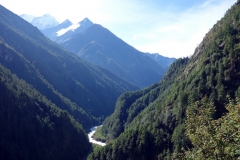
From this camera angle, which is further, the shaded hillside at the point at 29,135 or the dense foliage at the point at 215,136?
the shaded hillside at the point at 29,135

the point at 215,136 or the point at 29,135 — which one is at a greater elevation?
the point at 215,136

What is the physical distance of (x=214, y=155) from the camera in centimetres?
1867

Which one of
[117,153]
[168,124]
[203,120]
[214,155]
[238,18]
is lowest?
[117,153]

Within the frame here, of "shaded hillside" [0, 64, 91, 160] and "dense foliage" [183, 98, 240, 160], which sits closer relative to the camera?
"dense foliage" [183, 98, 240, 160]

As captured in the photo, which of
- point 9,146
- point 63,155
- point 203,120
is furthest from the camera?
point 63,155

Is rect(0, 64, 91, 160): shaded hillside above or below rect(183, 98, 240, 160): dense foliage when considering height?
below

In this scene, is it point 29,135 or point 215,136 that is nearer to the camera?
point 215,136

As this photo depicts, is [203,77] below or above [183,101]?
above

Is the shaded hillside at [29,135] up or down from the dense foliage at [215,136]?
down

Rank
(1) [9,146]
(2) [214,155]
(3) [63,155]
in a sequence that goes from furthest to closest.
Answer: (3) [63,155]
(1) [9,146]
(2) [214,155]

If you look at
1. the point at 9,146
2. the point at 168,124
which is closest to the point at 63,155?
the point at 9,146

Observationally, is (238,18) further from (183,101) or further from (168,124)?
(168,124)

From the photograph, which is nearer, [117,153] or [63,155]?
[117,153]

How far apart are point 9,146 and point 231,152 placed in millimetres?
165900
